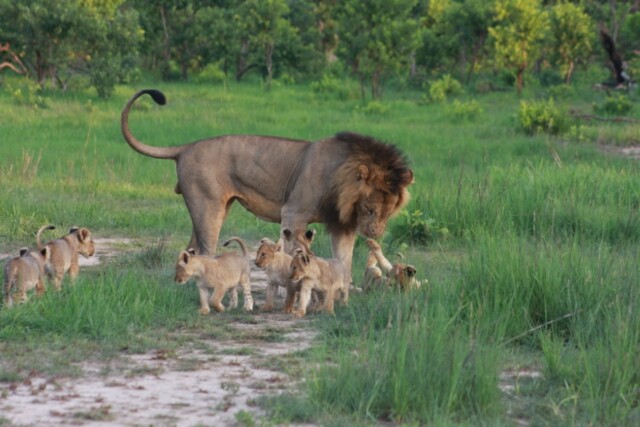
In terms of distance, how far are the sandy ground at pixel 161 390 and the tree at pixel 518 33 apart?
20.6 m

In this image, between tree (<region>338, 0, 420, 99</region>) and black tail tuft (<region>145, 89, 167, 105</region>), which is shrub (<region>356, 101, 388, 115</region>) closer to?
tree (<region>338, 0, 420, 99</region>)

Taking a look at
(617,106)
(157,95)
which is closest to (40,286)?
(157,95)

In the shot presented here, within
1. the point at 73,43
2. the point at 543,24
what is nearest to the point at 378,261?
the point at 73,43

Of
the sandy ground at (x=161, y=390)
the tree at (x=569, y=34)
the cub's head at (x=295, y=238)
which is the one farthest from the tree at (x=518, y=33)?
the sandy ground at (x=161, y=390)

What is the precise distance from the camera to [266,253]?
24.0 feet

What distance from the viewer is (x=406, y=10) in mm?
24984

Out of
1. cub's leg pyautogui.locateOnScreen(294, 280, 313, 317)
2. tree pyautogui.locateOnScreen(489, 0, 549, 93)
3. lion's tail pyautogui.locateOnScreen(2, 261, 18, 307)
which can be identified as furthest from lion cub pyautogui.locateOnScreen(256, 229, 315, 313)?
tree pyautogui.locateOnScreen(489, 0, 549, 93)

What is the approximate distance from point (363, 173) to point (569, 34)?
68.9ft

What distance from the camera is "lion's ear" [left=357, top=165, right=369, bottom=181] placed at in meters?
7.84

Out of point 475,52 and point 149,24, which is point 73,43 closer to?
point 149,24

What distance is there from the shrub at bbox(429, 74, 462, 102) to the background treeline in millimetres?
1039

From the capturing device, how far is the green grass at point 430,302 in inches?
196

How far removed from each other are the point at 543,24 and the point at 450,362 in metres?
22.7

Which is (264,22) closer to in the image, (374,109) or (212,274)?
(374,109)
